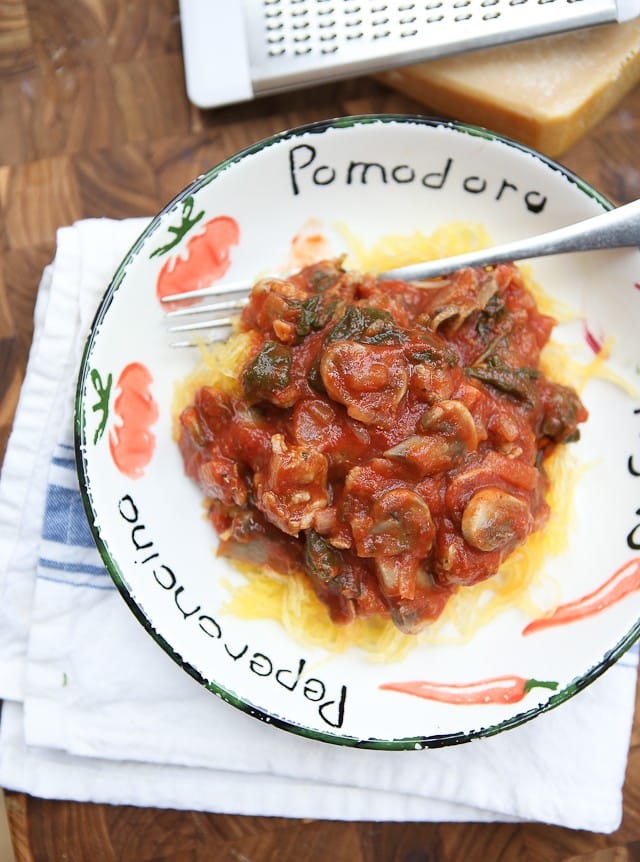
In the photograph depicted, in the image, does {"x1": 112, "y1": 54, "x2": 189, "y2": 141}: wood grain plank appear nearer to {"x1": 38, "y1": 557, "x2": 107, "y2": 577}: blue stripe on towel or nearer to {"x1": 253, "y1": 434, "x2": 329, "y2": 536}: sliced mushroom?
{"x1": 253, "y1": 434, "x2": 329, "y2": 536}: sliced mushroom

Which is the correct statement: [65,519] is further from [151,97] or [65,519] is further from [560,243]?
[560,243]

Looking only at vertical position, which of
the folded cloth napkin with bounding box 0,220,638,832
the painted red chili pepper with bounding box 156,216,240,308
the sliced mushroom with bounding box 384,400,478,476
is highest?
the painted red chili pepper with bounding box 156,216,240,308

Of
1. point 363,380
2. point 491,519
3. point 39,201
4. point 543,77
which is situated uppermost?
point 543,77

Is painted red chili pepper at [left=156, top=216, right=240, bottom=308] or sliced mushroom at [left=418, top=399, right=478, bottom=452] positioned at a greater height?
painted red chili pepper at [left=156, top=216, right=240, bottom=308]

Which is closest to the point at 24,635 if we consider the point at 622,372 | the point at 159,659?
the point at 159,659

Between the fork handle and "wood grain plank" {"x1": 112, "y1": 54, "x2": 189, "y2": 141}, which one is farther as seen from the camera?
"wood grain plank" {"x1": 112, "y1": 54, "x2": 189, "y2": 141}

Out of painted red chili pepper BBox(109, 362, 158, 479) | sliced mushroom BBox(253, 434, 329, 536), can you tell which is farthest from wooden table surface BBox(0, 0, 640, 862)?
sliced mushroom BBox(253, 434, 329, 536)

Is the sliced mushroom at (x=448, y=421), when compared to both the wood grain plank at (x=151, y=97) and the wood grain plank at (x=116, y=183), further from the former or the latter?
the wood grain plank at (x=151, y=97)

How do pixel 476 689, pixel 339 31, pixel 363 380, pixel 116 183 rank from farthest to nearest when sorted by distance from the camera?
pixel 116 183, pixel 339 31, pixel 476 689, pixel 363 380

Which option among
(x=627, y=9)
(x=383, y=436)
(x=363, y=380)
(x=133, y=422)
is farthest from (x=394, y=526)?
(x=627, y=9)
